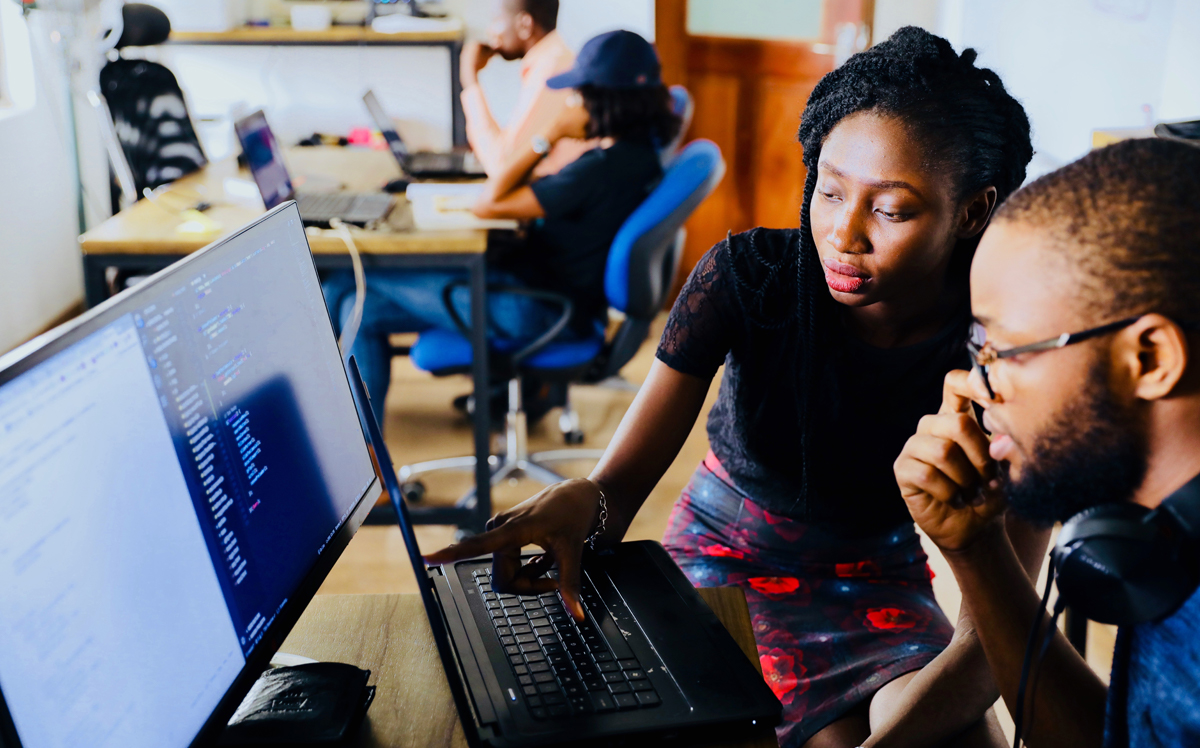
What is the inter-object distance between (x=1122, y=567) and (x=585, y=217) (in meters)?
1.80

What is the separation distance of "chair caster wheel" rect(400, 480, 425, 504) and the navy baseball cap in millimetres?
1056

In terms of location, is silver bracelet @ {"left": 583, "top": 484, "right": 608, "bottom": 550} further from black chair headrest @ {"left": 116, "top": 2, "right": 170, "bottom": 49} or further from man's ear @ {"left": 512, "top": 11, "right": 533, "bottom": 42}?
black chair headrest @ {"left": 116, "top": 2, "right": 170, "bottom": 49}

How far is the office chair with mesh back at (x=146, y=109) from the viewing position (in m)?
2.47

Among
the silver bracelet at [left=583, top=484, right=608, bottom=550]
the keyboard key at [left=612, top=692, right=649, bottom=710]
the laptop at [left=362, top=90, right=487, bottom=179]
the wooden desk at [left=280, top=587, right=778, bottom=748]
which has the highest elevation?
the laptop at [left=362, top=90, right=487, bottom=179]

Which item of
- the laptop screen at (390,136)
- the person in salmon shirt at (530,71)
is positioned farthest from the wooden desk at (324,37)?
the person in salmon shirt at (530,71)

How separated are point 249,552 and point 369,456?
259 mm

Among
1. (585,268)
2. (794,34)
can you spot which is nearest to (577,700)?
(585,268)

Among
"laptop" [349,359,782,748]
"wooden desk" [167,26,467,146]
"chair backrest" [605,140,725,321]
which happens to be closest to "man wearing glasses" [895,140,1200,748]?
"laptop" [349,359,782,748]

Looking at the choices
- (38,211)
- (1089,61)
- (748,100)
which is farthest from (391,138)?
(1089,61)

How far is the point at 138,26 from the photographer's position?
253cm

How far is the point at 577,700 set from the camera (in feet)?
2.48

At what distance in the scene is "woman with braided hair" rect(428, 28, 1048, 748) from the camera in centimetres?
102

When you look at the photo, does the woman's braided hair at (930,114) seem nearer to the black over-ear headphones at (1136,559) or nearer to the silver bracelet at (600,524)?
the silver bracelet at (600,524)

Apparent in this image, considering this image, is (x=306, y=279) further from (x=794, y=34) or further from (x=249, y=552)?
(x=794, y=34)
